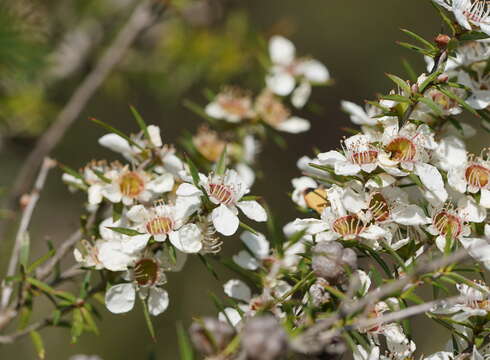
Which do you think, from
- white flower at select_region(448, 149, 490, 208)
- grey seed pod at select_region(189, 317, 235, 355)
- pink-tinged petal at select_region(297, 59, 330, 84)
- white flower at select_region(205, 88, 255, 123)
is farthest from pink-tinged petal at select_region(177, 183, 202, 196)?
pink-tinged petal at select_region(297, 59, 330, 84)

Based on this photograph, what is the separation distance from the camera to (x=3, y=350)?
2.11 meters

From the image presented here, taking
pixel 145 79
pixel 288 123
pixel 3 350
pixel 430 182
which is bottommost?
pixel 3 350

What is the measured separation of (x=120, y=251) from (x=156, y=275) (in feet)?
0.22

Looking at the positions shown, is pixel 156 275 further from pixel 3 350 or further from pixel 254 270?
pixel 3 350

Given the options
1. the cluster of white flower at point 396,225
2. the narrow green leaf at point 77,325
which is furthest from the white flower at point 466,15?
the narrow green leaf at point 77,325

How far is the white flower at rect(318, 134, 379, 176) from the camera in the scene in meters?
0.77

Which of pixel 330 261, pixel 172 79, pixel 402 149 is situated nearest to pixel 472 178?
pixel 402 149

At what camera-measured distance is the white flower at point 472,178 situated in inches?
31.6

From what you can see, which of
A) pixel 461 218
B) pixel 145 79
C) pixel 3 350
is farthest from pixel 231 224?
pixel 3 350

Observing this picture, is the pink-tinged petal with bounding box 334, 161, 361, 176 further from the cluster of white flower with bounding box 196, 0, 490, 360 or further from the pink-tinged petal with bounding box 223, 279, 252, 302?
the pink-tinged petal with bounding box 223, 279, 252, 302

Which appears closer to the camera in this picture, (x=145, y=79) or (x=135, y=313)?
(x=145, y=79)

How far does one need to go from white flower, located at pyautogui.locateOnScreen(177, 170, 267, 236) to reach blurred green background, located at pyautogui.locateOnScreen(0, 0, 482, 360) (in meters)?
0.40

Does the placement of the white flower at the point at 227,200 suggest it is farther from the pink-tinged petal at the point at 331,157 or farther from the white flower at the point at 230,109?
the white flower at the point at 230,109

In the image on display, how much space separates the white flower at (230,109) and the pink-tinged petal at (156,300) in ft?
1.58
